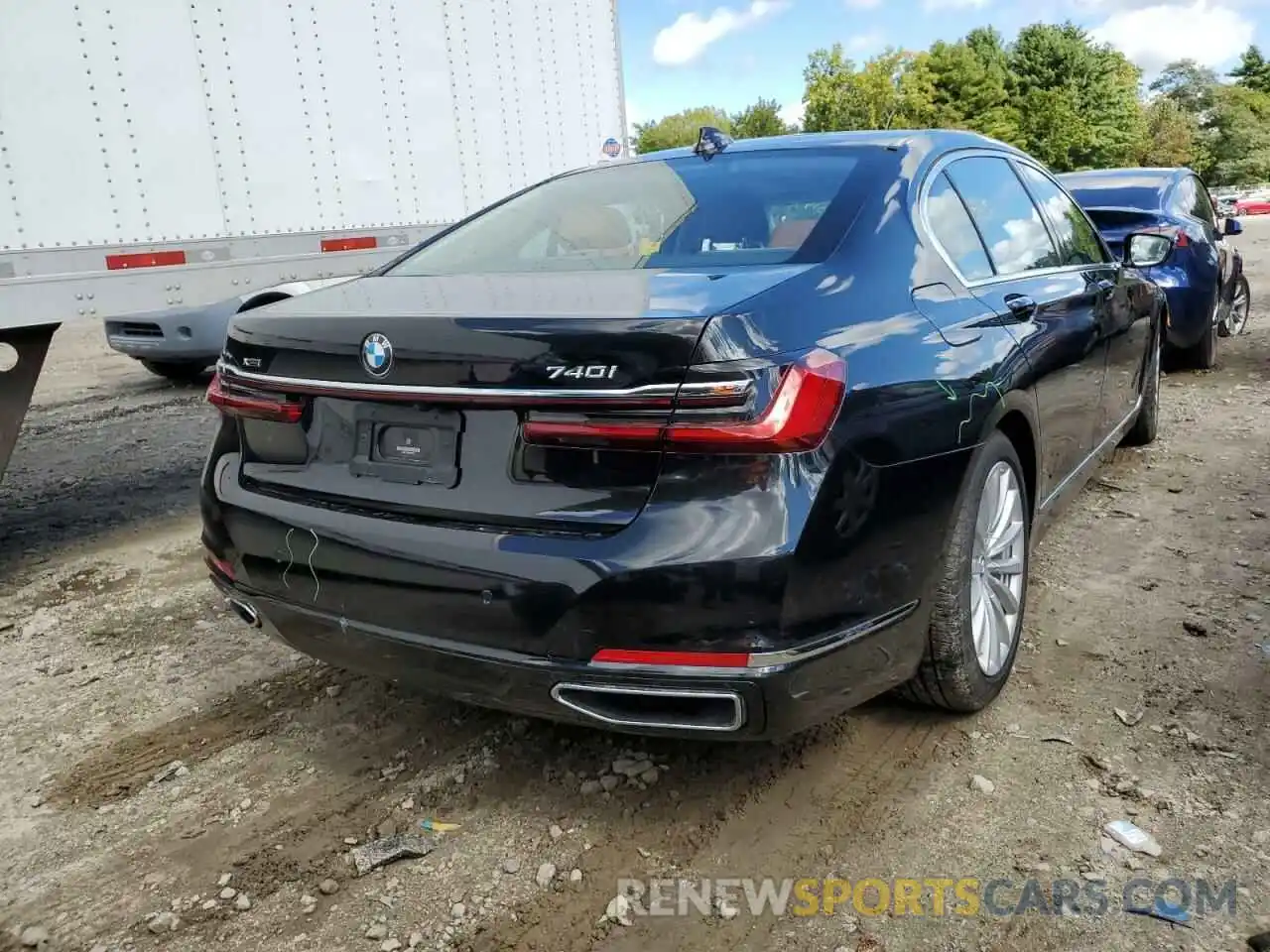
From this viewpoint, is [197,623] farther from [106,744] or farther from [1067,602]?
[1067,602]

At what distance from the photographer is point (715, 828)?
2.53m

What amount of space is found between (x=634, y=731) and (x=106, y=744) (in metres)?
1.86

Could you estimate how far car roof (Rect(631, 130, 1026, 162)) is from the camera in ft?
10.1

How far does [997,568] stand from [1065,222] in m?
1.87

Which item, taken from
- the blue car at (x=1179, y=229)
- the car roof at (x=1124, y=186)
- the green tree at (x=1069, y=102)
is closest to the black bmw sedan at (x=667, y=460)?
the blue car at (x=1179, y=229)

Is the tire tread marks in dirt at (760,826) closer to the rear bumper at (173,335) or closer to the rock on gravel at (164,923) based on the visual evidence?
the rock on gravel at (164,923)

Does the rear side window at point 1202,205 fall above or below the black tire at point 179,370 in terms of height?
above

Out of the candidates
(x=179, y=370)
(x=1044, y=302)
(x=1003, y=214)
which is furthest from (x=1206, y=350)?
(x=179, y=370)

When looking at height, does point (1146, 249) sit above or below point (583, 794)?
above

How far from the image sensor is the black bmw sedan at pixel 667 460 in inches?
80.8

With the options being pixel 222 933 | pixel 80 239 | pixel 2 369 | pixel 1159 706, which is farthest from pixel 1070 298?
pixel 2 369

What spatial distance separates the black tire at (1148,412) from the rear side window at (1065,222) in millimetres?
1050

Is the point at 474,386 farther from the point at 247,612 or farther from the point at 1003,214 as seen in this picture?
the point at 1003,214

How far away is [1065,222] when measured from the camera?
13.6 ft
